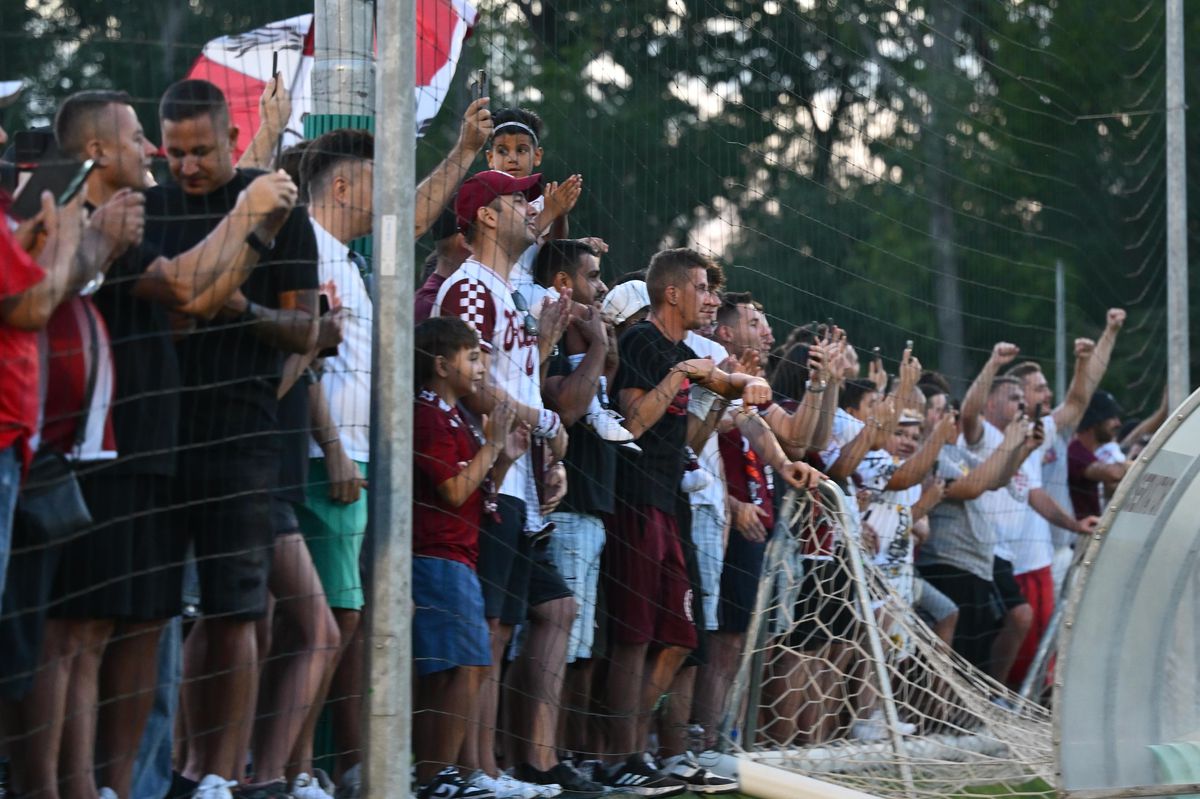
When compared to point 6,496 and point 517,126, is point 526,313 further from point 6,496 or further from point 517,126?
point 6,496

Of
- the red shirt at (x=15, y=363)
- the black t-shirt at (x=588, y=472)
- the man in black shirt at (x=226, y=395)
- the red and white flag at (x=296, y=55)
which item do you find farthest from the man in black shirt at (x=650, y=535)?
the red shirt at (x=15, y=363)

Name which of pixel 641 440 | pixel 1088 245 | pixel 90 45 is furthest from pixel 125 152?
pixel 1088 245

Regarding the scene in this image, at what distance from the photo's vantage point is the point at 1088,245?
11172 mm

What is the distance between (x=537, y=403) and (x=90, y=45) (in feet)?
6.34

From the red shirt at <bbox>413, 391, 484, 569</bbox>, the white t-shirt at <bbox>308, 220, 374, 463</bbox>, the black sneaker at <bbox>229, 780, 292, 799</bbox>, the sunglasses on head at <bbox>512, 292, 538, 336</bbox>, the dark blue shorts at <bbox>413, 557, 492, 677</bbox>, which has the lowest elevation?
the black sneaker at <bbox>229, 780, 292, 799</bbox>

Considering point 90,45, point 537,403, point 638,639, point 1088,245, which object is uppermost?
point 1088,245

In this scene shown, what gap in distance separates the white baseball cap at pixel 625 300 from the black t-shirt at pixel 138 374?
272 cm

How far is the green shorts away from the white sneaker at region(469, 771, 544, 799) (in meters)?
0.69

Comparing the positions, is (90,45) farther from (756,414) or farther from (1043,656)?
(1043,656)

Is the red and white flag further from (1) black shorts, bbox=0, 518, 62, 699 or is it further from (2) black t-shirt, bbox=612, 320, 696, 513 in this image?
(1) black shorts, bbox=0, 518, 62, 699

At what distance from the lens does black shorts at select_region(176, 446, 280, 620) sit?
184 inches

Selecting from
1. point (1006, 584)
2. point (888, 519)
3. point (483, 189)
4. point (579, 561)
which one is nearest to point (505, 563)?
point (579, 561)

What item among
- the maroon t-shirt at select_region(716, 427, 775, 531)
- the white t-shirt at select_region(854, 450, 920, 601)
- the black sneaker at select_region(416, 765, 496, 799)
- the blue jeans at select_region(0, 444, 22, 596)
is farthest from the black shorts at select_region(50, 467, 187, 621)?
the white t-shirt at select_region(854, 450, 920, 601)

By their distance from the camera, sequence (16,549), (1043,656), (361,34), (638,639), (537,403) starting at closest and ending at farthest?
(16,549) → (361,34) → (537,403) → (638,639) → (1043,656)
